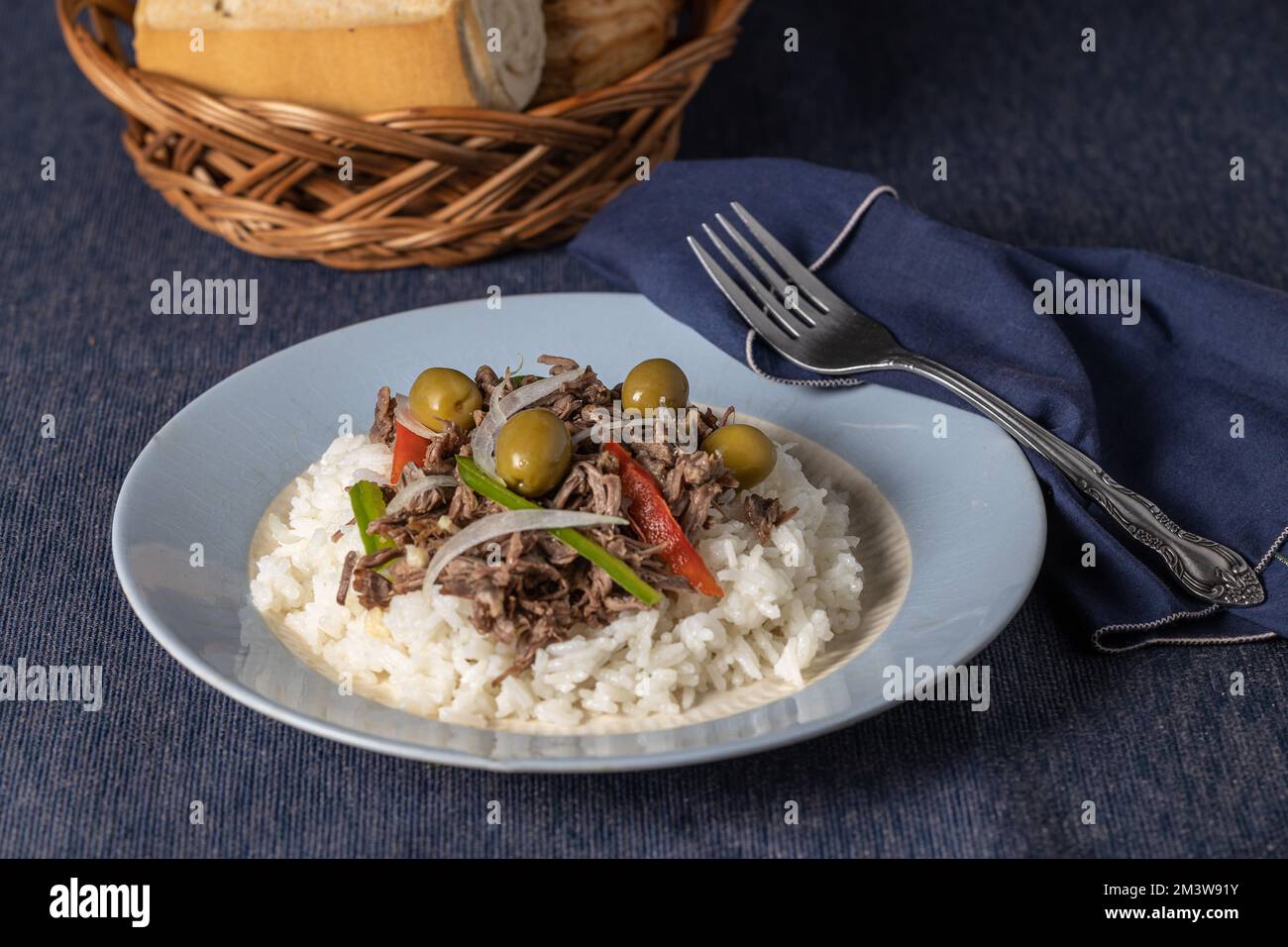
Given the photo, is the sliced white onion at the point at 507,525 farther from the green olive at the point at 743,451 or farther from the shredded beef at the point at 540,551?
the green olive at the point at 743,451

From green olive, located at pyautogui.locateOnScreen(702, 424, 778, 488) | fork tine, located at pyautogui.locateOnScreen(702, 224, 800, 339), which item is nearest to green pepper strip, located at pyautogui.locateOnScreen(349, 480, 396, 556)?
green olive, located at pyautogui.locateOnScreen(702, 424, 778, 488)

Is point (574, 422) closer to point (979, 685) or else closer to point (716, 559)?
point (716, 559)

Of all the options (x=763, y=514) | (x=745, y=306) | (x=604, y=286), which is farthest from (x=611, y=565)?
(x=604, y=286)

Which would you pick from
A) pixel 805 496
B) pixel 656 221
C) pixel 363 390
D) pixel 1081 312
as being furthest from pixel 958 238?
pixel 363 390

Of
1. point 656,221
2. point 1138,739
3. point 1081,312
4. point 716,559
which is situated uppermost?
point 656,221

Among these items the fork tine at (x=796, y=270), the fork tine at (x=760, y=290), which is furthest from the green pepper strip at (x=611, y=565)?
the fork tine at (x=796, y=270)

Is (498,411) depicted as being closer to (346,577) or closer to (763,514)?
(346,577)
